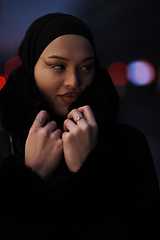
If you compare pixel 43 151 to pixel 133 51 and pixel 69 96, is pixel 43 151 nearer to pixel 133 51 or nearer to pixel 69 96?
pixel 69 96

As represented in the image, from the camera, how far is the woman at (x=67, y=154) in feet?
2.05

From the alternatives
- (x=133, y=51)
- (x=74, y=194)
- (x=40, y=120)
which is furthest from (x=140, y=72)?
(x=74, y=194)

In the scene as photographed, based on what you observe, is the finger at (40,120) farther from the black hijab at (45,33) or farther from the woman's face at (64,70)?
the black hijab at (45,33)

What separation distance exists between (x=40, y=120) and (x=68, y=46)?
369mm

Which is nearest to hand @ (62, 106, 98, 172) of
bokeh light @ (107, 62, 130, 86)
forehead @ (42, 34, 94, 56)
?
forehead @ (42, 34, 94, 56)

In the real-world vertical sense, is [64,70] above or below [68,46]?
below

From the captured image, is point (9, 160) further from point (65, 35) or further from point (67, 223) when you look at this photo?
point (65, 35)

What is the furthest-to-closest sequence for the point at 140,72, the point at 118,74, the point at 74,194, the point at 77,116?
1. the point at 140,72
2. the point at 118,74
3. the point at 77,116
4. the point at 74,194

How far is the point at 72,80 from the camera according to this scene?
82cm

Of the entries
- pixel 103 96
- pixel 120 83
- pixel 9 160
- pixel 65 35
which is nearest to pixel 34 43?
pixel 65 35

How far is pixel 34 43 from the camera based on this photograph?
3.08 feet

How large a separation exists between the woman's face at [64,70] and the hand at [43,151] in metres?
0.21

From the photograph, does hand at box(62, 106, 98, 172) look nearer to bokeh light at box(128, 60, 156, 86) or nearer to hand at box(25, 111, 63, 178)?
hand at box(25, 111, 63, 178)

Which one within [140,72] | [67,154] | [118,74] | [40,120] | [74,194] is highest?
[40,120]
